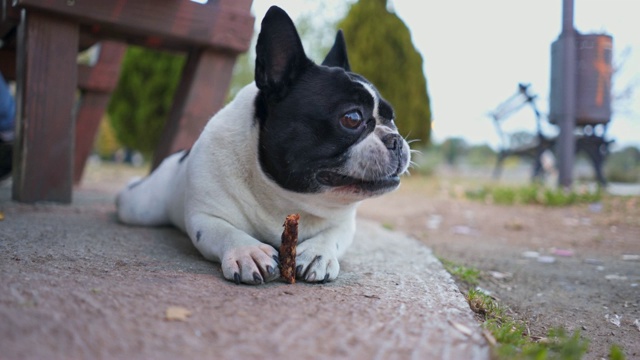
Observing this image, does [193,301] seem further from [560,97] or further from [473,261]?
[560,97]

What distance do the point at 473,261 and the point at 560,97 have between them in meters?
3.69

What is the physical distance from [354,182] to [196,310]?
2.70ft

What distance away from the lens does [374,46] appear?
34.0ft

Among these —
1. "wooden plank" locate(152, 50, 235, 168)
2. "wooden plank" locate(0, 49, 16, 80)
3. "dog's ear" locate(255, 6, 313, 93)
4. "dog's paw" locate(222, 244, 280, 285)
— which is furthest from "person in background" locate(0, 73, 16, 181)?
"dog's paw" locate(222, 244, 280, 285)

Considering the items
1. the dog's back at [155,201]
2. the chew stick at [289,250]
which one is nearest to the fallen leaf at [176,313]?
the chew stick at [289,250]

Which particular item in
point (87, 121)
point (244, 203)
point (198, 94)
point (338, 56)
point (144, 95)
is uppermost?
point (144, 95)

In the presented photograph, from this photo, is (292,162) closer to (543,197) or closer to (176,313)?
(176,313)

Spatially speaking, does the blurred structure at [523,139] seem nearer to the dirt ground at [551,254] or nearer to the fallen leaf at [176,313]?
the dirt ground at [551,254]

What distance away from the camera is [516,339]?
130cm

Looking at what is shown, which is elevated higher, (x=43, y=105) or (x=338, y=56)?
(x=338, y=56)

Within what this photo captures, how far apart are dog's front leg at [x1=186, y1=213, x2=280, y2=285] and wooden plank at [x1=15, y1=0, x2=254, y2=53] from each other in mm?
1438

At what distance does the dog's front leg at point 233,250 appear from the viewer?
1.53 metres

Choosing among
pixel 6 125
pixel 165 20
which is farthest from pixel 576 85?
pixel 6 125

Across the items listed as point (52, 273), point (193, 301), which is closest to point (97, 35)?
point (52, 273)
